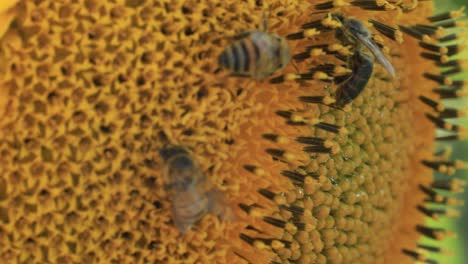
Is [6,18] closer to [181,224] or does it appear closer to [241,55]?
[241,55]

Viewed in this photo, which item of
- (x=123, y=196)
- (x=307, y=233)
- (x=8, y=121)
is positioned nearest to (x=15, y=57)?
(x=8, y=121)

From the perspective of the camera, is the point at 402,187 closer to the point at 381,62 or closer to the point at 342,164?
the point at 342,164

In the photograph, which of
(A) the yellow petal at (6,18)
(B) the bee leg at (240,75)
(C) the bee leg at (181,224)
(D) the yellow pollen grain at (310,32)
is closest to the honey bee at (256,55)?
(B) the bee leg at (240,75)

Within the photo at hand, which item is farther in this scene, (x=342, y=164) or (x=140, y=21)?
(x=342, y=164)

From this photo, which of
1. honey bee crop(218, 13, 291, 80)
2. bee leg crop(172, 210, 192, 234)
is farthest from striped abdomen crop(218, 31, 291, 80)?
bee leg crop(172, 210, 192, 234)

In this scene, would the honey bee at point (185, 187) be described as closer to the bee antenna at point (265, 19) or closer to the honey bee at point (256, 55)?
the honey bee at point (256, 55)

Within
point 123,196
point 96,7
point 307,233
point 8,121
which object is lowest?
point 307,233

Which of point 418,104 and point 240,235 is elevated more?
point 418,104

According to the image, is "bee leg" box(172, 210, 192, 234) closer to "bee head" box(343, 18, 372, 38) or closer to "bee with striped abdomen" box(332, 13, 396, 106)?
"bee with striped abdomen" box(332, 13, 396, 106)

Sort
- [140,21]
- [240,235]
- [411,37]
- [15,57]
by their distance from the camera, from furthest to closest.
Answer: [411,37], [240,235], [140,21], [15,57]
